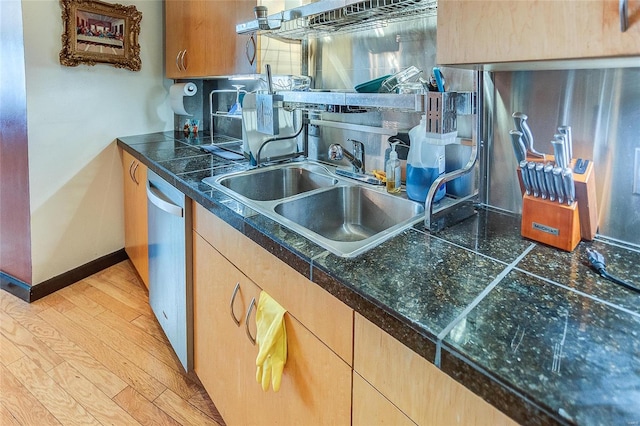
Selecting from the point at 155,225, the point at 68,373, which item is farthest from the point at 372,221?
the point at 68,373

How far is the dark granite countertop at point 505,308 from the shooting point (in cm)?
50

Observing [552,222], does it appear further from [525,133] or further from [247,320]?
[247,320]

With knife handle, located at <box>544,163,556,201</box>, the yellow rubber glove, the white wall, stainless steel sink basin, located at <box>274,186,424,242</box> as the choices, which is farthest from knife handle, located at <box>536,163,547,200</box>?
the white wall

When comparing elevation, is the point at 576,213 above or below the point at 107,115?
below

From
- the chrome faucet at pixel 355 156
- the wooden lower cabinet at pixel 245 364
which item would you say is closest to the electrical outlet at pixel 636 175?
the wooden lower cabinet at pixel 245 364

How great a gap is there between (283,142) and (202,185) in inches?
20.9

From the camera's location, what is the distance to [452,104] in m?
1.04

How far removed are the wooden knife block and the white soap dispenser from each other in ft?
1.52

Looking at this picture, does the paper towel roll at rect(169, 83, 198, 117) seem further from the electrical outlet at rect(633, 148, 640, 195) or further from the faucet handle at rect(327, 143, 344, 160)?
the electrical outlet at rect(633, 148, 640, 195)

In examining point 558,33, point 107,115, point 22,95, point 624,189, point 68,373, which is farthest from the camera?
point 107,115

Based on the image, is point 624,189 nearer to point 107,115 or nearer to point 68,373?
point 68,373

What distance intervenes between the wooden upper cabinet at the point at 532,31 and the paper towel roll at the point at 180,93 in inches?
82.2

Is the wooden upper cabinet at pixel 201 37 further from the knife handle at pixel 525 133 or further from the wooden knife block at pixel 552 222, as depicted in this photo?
the wooden knife block at pixel 552 222

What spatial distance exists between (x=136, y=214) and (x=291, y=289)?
1828 millimetres
